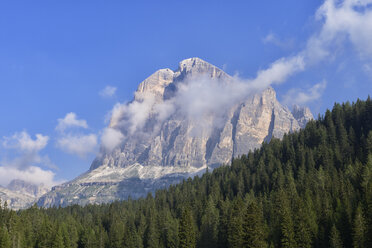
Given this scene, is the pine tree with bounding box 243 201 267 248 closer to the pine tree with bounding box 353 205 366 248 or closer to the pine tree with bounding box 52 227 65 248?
the pine tree with bounding box 353 205 366 248

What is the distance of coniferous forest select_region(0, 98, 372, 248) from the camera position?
329ft

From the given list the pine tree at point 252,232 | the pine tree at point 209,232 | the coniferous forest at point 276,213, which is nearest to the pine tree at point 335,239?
the coniferous forest at point 276,213

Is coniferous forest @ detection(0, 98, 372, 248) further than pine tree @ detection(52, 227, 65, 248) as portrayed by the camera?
No

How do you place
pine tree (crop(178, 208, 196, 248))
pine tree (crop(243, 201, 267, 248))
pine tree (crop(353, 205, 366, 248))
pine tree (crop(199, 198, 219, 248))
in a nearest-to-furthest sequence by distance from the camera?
pine tree (crop(353, 205, 366, 248)) < pine tree (crop(243, 201, 267, 248)) < pine tree (crop(178, 208, 196, 248)) < pine tree (crop(199, 198, 219, 248))

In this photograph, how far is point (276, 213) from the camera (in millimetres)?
123125

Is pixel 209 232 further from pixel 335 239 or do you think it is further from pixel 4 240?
pixel 4 240

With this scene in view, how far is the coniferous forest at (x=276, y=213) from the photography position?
10031 centimetres

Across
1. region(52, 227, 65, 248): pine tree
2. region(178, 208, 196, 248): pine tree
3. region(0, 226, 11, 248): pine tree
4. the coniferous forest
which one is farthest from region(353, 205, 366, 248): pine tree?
region(0, 226, 11, 248): pine tree

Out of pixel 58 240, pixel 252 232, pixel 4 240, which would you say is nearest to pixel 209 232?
pixel 252 232

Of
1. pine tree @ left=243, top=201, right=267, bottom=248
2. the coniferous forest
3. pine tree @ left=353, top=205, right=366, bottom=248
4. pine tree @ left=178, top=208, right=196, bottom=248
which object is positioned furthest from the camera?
pine tree @ left=178, top=208, right=196, bottom=248

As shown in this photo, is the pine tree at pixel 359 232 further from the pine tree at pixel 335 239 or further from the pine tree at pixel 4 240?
the pine tree at pixel 4 240

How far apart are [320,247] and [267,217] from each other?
90.1 feet

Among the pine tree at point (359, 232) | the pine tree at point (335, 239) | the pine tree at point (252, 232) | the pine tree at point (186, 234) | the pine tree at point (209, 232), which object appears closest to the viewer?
the pine tree at point (359, 232)

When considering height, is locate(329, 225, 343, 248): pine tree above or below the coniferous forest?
below
